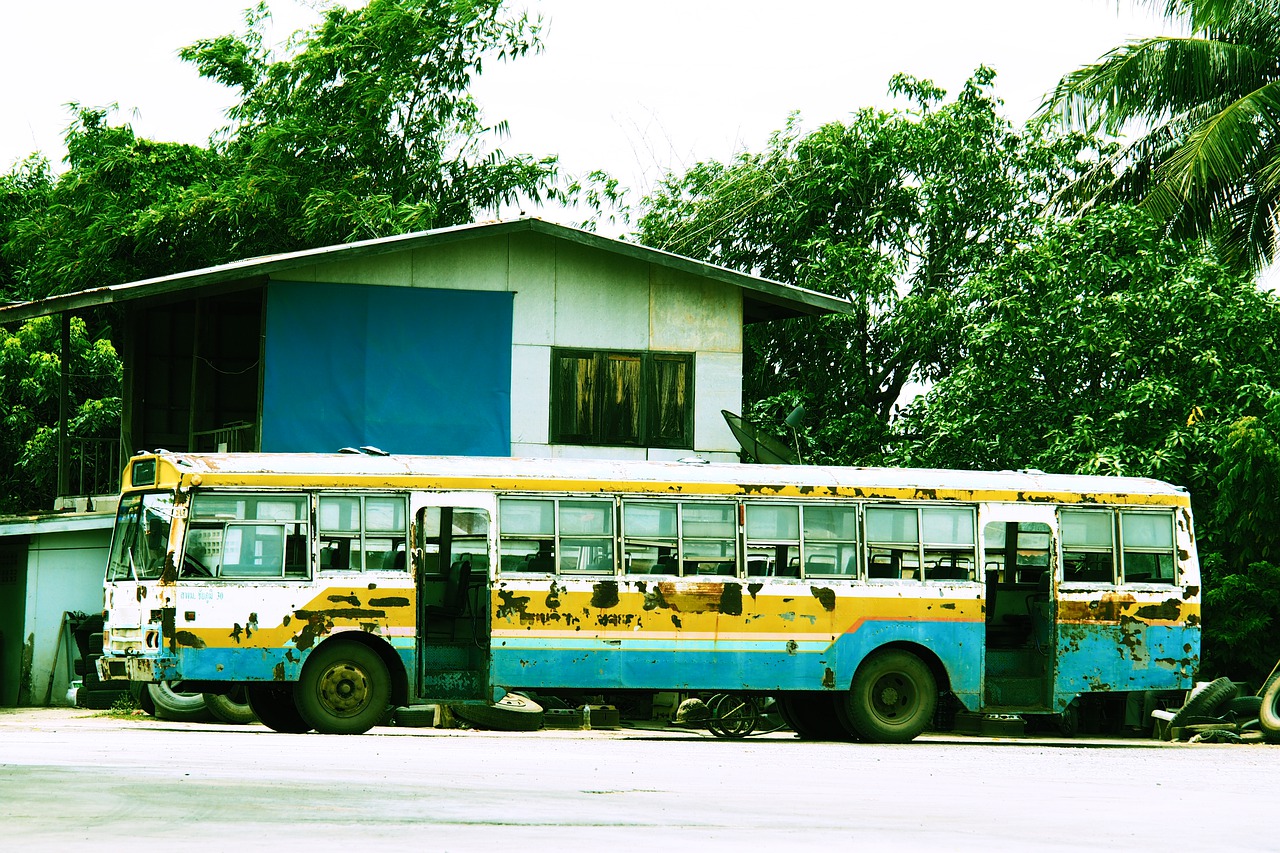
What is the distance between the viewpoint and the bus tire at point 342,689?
16.0 meters

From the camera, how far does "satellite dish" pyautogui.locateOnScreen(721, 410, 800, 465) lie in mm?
22438

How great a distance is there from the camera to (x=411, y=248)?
22219 mm

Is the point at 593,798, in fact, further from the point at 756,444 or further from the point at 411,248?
the point at 411,248

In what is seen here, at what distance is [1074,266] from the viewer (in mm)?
24109

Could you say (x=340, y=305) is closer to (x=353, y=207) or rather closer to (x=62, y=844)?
(x=353, y=207)

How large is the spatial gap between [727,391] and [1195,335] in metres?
6.43

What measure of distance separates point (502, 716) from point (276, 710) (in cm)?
249

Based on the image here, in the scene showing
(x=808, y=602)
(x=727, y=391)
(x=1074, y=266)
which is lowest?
(x=808, y=602)

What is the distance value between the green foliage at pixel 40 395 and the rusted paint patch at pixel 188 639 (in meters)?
15.6

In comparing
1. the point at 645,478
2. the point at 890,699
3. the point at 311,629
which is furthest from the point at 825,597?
the point at 311,629

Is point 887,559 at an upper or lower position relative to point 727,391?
lower

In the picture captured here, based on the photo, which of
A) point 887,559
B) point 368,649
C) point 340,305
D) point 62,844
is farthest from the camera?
point 340,305

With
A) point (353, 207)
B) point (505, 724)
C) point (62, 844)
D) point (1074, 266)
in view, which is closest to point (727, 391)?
point (1074, 266)

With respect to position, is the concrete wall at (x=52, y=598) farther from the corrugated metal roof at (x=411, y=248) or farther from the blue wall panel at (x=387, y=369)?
the blue wall panel at (x=387, y=369)
